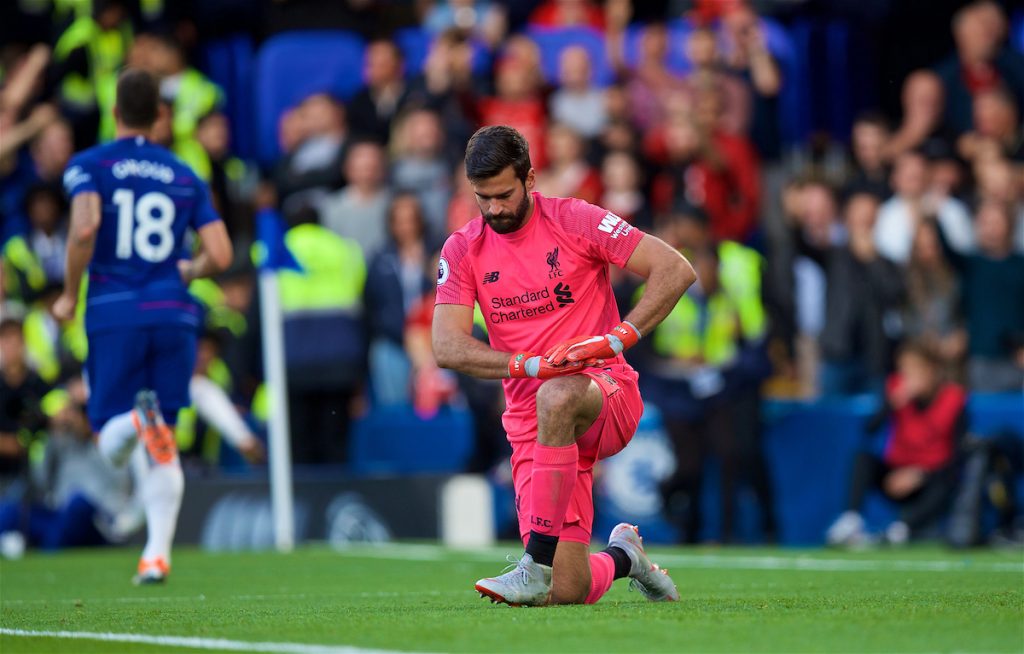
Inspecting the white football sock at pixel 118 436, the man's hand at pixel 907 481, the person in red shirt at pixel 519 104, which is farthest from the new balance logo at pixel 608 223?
the person in red shirt at pixel 519 104

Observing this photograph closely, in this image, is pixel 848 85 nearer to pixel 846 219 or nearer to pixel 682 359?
pixel 846 219

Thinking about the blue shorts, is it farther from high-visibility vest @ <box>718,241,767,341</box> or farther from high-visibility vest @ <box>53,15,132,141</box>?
high-visibility vest @ <box>53,15,132,141</box>

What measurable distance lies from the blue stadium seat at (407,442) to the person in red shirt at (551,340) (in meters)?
7.69

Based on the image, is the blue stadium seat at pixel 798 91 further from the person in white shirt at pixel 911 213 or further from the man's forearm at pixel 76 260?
the man's forearm at pixel 76 260

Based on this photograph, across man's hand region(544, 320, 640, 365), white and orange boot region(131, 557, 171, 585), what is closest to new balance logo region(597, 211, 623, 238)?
man's hand region(544, 320, 640, 365)

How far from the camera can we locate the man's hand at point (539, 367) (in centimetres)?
673

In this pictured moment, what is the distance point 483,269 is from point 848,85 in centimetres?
1054

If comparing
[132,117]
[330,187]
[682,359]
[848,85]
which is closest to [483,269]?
[132,117]

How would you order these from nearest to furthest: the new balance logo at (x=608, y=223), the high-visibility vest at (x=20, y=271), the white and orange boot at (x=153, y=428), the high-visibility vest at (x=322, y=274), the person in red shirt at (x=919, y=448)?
the new balance logo at (x=608, y=223) → the white and orange boot at (x=153, y=428) → the person in red shirt at (x=919, y=448) → the high-visibility vest at (x=322, y=274) → the high-visibility vest at (x=20, y=271)

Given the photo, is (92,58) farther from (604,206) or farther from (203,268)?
(203,268)

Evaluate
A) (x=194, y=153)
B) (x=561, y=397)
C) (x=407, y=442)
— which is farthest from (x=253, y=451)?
(x=561, y=397)

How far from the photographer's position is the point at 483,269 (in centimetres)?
723

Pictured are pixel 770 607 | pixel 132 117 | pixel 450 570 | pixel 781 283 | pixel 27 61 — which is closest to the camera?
pixel 770 607

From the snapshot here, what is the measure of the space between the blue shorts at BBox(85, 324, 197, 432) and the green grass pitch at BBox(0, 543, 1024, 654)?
97 centimetres
